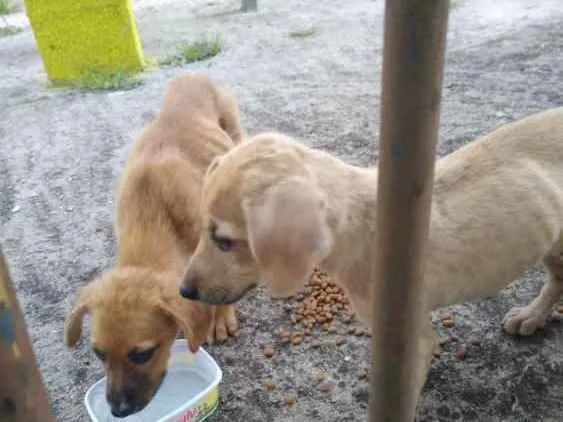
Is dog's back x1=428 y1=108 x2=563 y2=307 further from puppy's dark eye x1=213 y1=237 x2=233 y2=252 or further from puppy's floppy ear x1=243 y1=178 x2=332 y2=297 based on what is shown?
puppy's dark eye x1=213 y1=237 x2=233 y2=252

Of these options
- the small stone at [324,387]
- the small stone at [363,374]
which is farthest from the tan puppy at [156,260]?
the small stone at [363,374]

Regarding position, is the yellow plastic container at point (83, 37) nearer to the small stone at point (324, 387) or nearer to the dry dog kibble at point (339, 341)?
the dry dog kibble at point (339, 341)

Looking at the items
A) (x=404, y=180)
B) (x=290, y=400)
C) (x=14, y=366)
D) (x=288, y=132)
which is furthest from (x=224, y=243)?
(x=288, y=132)

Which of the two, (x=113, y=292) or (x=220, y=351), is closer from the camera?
(x=113, y=292)

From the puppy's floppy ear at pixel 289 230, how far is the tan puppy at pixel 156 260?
0.62m

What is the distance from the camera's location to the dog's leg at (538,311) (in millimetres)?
3223

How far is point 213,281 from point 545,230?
145 cm

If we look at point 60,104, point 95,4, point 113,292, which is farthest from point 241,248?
point 95,4

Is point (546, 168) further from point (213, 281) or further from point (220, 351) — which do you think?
point (220, 351)

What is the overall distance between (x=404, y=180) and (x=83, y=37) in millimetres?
7801

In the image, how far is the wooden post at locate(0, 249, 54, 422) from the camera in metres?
1.08

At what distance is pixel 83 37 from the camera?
27.0ft

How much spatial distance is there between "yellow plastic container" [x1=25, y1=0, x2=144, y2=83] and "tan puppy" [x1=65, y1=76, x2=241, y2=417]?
412 centimetres

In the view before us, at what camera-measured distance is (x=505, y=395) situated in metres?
3.02
